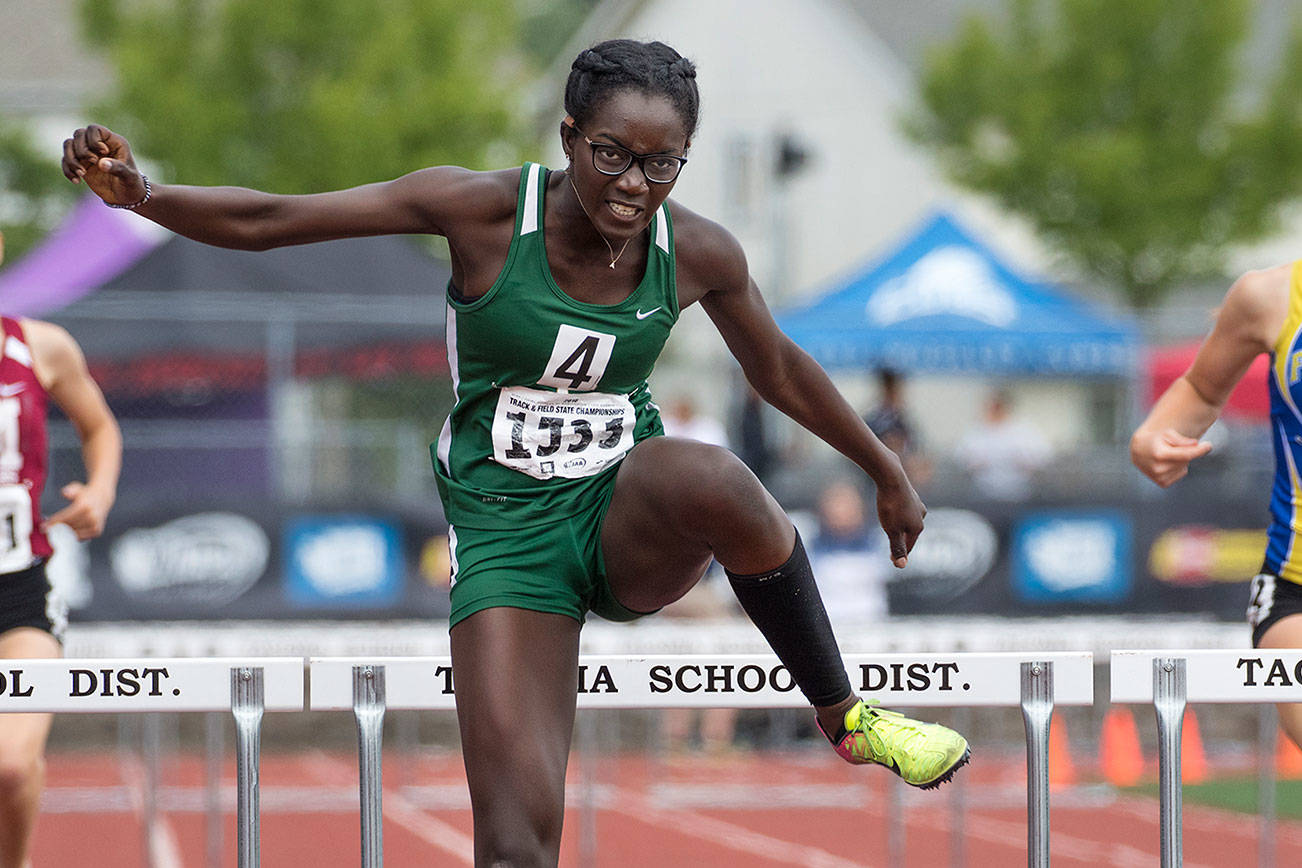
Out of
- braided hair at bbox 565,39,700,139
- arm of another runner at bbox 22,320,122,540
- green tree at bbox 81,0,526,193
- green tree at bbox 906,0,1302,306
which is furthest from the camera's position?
green tree at bbox 906,0,1302,306

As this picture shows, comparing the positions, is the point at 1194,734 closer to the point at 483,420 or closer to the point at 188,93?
the point at 483,420

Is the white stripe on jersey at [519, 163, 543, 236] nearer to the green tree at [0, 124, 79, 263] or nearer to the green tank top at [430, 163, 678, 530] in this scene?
the green tank top at [430, 163, 678, 530]

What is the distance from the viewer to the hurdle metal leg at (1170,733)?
332 centimetres

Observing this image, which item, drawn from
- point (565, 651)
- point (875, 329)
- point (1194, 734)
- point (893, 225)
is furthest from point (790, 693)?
point (893, 225)

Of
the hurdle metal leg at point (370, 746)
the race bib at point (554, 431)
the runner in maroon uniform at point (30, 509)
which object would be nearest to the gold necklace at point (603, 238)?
the race bib at point (554, 431)

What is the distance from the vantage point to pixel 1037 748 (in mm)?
3381

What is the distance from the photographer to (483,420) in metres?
3.31

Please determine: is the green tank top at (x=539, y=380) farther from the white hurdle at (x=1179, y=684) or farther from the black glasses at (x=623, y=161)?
the white hurdle at (x=1179, y=684)

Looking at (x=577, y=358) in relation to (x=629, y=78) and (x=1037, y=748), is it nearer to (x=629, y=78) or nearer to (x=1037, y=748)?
(x=629, y=78)

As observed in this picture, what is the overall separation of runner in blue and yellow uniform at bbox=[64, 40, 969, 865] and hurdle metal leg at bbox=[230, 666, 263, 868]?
439 millimetres

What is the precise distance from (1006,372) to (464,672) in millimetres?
10383

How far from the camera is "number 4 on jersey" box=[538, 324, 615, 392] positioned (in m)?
3.18

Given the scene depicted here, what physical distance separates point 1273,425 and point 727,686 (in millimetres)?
1398

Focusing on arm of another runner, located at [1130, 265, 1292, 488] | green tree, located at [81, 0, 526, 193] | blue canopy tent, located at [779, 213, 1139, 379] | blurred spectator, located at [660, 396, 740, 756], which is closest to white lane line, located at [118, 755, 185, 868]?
blurred spectator, located at [660, 396, 740, 756]
